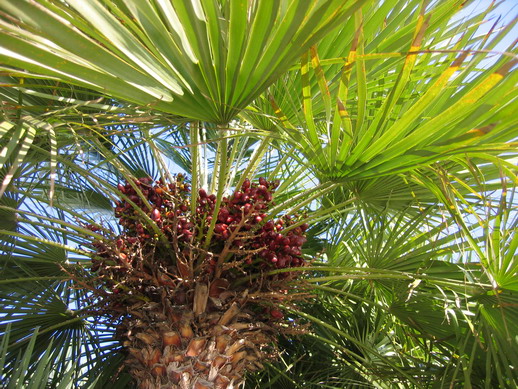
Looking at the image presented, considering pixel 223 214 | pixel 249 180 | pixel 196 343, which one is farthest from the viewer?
pixel 249 180

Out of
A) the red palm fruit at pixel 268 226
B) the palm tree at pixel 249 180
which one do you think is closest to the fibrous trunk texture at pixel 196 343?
the palm tree at pixel 249 180

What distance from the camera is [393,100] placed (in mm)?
1556

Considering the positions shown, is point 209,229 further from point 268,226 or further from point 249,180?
point 249,180

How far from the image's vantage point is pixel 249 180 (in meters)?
2.25

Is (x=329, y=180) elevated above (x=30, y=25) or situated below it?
below

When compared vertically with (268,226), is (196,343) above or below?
below

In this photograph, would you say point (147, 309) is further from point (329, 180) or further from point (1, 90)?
point (1, 90)

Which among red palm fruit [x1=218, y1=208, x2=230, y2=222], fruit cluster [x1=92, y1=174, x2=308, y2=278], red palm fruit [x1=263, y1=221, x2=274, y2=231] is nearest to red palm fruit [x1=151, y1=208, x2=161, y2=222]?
fruit cluster [x1=92, y1=174, x2=308, y2=278]

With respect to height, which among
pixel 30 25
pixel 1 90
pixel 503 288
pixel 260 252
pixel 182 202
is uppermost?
pixel 1 90

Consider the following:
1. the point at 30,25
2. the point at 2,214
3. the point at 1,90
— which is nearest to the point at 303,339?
the point at 2,214

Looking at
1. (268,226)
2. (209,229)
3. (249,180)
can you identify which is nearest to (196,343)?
(209,229)

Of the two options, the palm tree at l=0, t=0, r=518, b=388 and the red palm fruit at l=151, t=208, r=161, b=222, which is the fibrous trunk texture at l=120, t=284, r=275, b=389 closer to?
the palm tree at l=0, t=0, r=518, b=388

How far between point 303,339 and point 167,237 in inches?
51.1

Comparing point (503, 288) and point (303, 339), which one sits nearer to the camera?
point (503, 288)
